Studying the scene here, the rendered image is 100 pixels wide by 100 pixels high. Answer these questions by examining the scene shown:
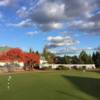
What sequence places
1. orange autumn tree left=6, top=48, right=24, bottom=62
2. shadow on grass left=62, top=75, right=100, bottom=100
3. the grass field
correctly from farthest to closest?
1. orange autumn tree left=6, top=48, right=24, bottom=62
2. shadow on grass left=62, top=75, right=100, bottom=100
3. the grass field

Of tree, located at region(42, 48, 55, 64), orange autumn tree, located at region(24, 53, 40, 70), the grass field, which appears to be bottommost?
the grass field

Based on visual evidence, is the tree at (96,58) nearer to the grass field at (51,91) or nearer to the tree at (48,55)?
the tree at (48,55)

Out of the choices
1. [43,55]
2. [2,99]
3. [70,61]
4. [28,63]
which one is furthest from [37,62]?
[2,99]

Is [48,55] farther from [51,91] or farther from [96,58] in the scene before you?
[51,91]

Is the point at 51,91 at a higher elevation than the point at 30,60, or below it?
below

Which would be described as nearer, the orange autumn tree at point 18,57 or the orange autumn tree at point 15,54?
the orange autumn tree at point 15,54

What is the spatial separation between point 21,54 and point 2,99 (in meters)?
84.0

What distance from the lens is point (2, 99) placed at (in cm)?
1806

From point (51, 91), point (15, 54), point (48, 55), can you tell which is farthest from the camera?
point (48, 55)

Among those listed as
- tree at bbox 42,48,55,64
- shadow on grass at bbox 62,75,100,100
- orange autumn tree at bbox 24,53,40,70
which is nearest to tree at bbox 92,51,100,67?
tree at bbox 42,48,55,64

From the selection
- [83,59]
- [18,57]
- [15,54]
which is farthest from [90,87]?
[83,59]

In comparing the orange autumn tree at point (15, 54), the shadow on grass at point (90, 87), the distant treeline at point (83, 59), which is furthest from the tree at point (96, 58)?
the shadow on grass at point (90, 87)

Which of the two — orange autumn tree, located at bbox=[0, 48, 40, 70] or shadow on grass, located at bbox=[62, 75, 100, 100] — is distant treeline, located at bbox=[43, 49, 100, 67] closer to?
orange autumn tree, located at bbox=[0, 48, 40, 70]

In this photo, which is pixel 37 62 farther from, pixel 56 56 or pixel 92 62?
pixel 56 56
